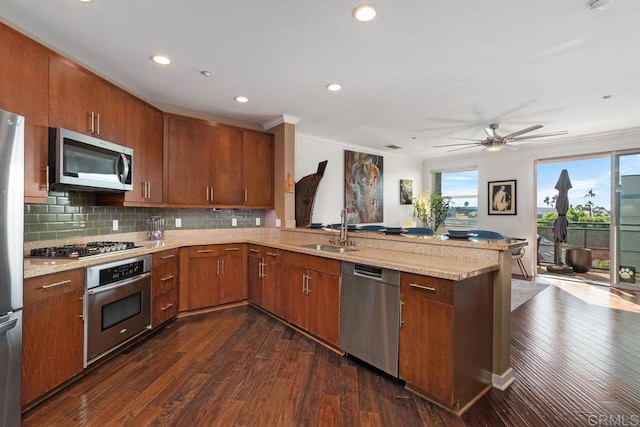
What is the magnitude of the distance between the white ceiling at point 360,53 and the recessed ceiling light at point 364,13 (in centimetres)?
5

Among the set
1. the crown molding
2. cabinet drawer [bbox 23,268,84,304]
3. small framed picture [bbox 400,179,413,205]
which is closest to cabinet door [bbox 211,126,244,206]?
the crown molding

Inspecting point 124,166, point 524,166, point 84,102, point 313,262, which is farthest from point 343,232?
point 524,166

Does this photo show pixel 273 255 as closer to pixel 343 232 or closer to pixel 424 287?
pixel 343 232

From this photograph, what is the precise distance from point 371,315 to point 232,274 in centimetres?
212

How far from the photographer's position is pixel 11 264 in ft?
5.02

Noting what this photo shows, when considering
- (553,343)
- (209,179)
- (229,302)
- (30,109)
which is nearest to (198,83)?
(209,179)

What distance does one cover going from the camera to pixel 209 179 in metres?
3.79

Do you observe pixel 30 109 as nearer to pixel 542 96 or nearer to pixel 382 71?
pixel 382 71

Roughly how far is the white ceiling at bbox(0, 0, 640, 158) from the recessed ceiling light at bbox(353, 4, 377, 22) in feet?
0.17

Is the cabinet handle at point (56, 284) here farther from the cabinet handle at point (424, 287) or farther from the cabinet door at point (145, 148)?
the cabinet handle at point (424, 287)

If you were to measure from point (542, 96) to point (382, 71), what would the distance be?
6.91 feet

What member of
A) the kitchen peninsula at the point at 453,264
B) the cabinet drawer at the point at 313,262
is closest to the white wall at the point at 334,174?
the cabinet drawer at the point at 313,262

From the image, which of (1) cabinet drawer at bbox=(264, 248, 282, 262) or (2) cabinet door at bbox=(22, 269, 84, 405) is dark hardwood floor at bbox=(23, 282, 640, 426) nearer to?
(2) cabinet door at bbox=(22, 269, 84, 405)

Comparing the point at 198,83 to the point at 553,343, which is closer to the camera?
the point at 553,343
